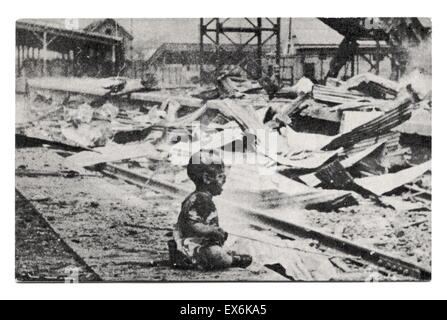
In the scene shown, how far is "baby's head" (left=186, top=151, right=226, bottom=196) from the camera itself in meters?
6.83

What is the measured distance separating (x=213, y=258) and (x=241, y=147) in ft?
3.91

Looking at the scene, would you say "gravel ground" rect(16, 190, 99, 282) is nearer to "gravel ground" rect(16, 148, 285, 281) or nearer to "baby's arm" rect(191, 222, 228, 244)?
"gravel ground" rect(16, 148, 285, 281)

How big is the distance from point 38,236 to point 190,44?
259cm

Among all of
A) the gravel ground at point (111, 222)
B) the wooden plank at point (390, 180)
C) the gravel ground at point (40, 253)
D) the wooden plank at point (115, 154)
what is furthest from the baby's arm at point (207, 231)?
the wooden plank at point (390, 180)

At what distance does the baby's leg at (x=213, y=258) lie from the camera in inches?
263

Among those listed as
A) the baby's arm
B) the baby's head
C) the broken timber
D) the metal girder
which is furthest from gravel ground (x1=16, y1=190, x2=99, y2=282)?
the metal girder

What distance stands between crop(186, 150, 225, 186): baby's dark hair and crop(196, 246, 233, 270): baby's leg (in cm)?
70

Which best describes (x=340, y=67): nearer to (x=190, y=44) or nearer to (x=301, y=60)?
(x=301, y=60)

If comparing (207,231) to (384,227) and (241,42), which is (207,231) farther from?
(241,42)

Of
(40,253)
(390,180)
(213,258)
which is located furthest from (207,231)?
(390,180)

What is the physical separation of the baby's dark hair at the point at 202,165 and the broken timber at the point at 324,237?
192 millimetres

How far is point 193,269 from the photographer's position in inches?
264

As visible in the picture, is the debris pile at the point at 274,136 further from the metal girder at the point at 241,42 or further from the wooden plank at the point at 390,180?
Answer: the metal girder at the point at 241,42
